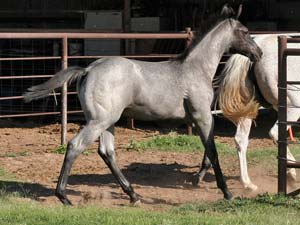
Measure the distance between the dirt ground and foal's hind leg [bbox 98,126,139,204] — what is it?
0.53ft

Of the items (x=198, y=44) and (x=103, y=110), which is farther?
(x=198, y=44)

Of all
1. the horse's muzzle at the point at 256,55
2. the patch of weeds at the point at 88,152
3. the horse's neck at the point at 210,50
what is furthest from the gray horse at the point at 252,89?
the patch of weeds at the point at 88,152

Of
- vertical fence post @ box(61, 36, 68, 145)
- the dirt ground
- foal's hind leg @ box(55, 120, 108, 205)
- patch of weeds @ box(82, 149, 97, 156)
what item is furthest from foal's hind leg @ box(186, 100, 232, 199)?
vertical fence post @ box(61, 36, 68, 145)

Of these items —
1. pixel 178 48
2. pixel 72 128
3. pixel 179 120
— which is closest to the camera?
pixel 179 120

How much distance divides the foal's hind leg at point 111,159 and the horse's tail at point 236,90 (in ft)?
5.25

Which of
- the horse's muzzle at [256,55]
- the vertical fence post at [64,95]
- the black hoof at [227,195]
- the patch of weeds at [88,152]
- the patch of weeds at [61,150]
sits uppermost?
the horse's muzzle at [256,55]

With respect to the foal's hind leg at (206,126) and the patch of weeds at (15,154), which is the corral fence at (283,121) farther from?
the patch of weeds at (15,154)

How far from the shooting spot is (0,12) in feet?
58.7

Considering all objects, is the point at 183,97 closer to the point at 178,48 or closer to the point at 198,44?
the point at 198,44

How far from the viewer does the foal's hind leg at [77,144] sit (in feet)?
25.7

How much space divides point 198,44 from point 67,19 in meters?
9.99

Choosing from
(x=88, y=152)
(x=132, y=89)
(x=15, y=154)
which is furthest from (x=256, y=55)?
(x=15, y=154)

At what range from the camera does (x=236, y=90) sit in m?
9.15

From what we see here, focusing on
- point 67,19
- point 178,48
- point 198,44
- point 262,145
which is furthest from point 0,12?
point 198,44
